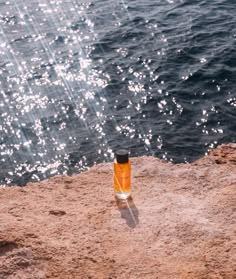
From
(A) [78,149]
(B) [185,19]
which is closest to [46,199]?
(A) [78,149]

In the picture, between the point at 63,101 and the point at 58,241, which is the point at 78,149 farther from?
the point at 58,241

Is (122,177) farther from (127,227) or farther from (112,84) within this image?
(112,84)

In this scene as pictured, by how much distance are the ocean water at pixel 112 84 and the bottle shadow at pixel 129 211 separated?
618cm

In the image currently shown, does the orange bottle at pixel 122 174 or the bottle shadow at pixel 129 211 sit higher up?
the orange bottle at pixel 122 174

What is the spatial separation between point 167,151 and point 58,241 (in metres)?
7.76

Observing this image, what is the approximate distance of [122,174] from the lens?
6746 millimetres

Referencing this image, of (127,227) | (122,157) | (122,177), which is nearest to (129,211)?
(127,227)

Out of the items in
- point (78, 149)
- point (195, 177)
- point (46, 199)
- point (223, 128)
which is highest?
point (46, 199)

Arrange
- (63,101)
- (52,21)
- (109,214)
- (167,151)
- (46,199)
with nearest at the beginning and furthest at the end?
(109,214) → (46,199) → (167,151) → (63,101) → (52,21)

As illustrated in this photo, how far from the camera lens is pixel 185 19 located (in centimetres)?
2017

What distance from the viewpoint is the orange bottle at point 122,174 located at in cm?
670

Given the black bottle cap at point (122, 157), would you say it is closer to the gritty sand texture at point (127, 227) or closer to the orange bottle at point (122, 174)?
the orange bottle at point (122, 174)

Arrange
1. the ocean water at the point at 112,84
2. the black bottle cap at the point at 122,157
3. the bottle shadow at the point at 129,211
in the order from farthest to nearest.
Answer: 1. the ocean water at the point at 112,84
2. the black bottle cap at the point at 122,157
3. the bottle shadow at the point at 129,211

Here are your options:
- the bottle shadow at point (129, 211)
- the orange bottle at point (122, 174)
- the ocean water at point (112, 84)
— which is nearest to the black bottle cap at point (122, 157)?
the orange bottle at point (122, 174)
